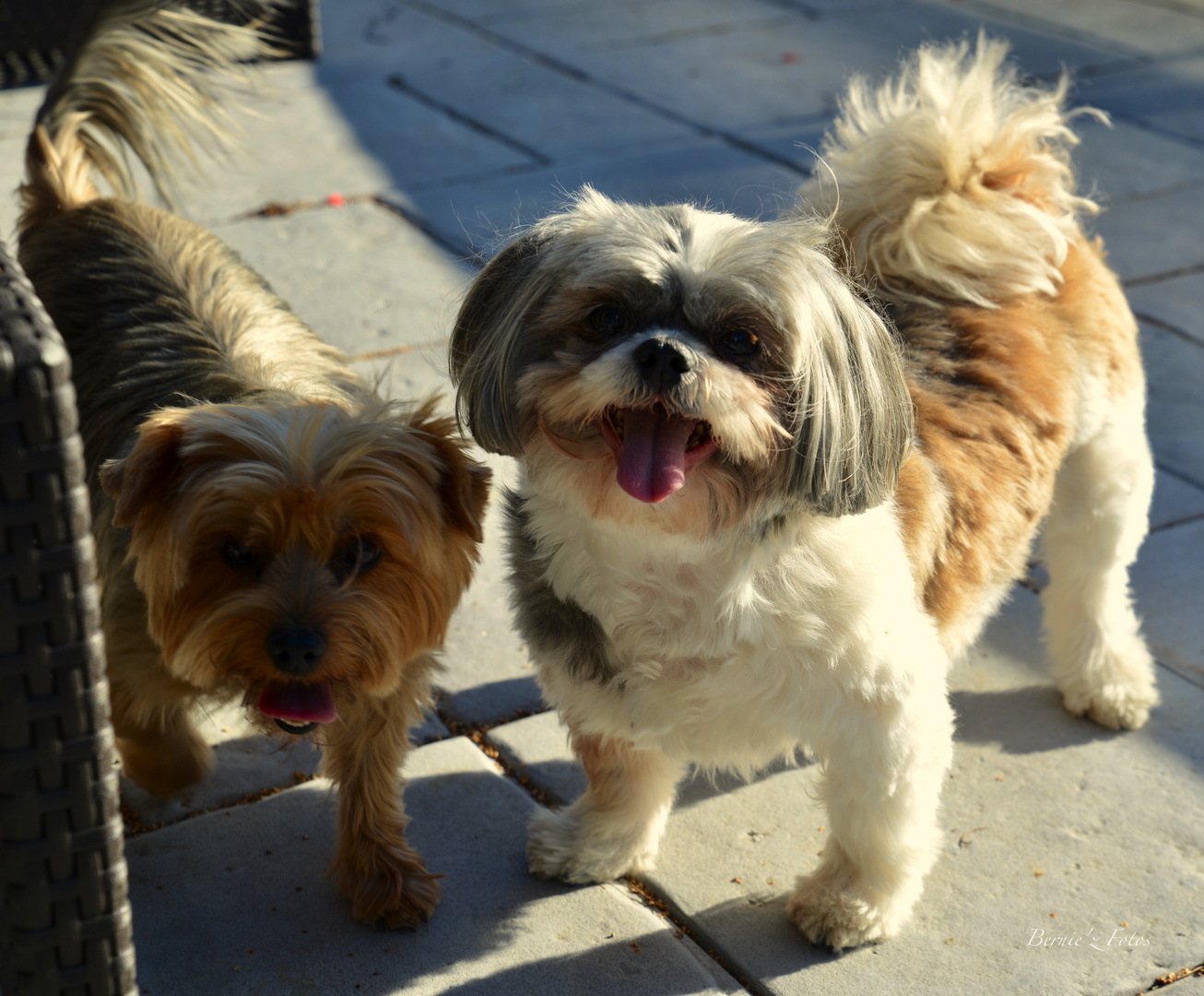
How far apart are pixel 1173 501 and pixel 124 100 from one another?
3.93 meters

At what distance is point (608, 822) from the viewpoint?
9.74 feet

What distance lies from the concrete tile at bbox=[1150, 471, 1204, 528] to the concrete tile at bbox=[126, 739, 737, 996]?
2.59 metres

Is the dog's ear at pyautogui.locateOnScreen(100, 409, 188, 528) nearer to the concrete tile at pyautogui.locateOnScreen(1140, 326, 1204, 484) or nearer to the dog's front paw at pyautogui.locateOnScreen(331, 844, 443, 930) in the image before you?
the dog's front paw at pyautogui.locateOnScreen(331, 844, 443, 930)

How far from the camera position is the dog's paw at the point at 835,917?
9.02 ft

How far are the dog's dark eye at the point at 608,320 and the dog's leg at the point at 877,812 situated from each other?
0.92 metres

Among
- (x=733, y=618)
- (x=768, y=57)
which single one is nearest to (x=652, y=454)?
(x=733, y=618)

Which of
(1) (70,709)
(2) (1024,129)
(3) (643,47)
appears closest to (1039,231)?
(2) (1024,129)

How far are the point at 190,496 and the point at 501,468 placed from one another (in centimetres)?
209

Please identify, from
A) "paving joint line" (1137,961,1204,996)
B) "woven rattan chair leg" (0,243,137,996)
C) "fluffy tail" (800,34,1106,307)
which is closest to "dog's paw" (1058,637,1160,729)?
"paving joint line" (1137,961,1204,996)

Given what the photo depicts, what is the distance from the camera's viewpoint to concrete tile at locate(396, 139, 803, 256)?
20.5 ft

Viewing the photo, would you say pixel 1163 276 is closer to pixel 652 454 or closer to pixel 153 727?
pixel 652 454

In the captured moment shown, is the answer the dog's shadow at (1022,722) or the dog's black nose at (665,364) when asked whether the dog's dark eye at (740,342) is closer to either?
the dog's black nose at (665,364)

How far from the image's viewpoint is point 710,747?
8.59 feet

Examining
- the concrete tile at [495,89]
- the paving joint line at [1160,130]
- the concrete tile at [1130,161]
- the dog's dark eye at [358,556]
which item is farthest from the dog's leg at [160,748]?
the paving joint line at [1160,130]
